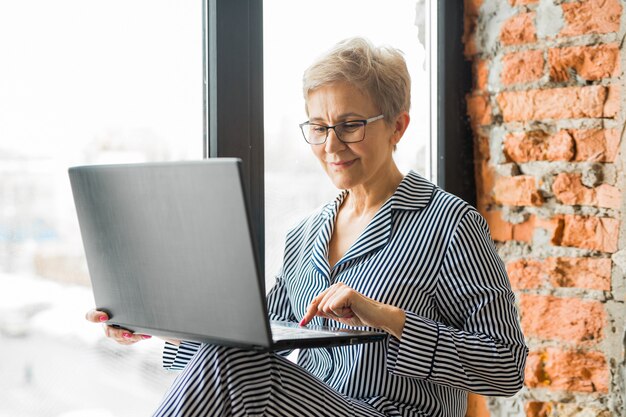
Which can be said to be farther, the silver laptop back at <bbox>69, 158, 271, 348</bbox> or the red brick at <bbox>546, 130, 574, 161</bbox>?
the red brick at <bbox>546, 130, 574, 161</bbox>

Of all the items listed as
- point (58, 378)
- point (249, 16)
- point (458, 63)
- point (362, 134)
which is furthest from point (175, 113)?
point (458, 63)

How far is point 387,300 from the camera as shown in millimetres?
1379

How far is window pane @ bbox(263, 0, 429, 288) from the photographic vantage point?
5.58ft

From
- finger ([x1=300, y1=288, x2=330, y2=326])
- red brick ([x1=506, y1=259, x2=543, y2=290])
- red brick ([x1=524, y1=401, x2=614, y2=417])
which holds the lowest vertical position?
red brick ([x1=524, y1=401, x2=614, y2=417])

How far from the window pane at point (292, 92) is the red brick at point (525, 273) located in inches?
19.8

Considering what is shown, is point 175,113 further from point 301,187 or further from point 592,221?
point 592,221

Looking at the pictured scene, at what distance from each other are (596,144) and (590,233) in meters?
0.21

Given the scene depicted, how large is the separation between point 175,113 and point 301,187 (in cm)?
39

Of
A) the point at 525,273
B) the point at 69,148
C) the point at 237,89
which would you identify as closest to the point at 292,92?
the point at 237,89

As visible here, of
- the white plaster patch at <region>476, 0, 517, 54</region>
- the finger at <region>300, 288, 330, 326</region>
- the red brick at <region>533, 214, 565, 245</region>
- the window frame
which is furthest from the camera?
the white plaster patch at <region>476, 0, 517, 54</region>

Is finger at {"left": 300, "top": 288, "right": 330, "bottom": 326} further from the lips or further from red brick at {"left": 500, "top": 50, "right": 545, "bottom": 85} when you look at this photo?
red brick at {"left": 500, "top": 50, "right": 545, "bottom": 85}

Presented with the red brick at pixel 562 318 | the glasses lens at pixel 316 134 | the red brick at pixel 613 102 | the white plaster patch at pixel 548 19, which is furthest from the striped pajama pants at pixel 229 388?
the white plaster patch at pixel 548 19

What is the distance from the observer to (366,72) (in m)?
1.44

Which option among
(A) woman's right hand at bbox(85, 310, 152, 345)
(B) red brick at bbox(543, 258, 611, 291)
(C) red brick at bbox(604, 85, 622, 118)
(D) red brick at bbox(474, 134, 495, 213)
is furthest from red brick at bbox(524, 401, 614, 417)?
(A) woman's right hand at bbox(85, 310, 152, 345)
